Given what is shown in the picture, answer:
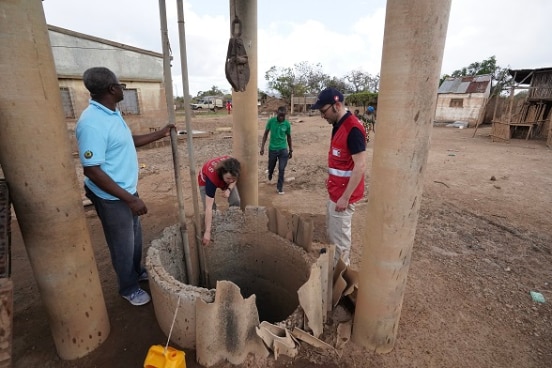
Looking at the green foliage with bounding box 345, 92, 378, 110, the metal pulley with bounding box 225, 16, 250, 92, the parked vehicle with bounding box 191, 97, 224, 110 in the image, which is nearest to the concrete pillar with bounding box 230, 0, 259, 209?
the metal pulley with bounding box 225, 16, 250, 92

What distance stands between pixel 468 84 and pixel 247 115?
2113 cm

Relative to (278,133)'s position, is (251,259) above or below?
below

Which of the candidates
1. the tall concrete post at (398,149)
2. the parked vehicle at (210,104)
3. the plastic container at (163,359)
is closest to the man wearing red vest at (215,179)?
the plastic container at (163,359)

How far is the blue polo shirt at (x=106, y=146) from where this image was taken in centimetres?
186

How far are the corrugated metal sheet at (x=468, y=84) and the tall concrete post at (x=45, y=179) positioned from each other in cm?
2191

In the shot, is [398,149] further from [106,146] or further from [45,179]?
[45,179]

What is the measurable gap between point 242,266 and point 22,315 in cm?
184

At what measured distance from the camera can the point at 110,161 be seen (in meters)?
2.01

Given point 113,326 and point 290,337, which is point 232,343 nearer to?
point 290,337

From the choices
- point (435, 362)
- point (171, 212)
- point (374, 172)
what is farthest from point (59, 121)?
point (171, 212)

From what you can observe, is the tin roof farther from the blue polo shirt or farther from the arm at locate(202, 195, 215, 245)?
the blue polo shirt

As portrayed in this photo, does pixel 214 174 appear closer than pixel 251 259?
Yes

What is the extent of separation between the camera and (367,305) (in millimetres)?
1964

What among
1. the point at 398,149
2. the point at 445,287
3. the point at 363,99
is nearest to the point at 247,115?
the point at 398,149
